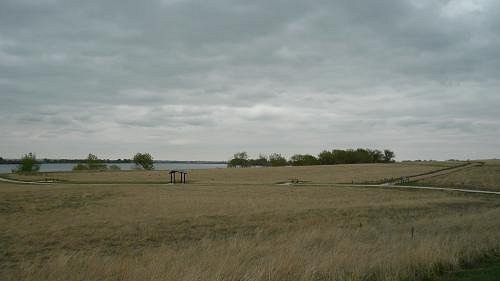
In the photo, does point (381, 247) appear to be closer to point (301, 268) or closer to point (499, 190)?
point (301, 268)

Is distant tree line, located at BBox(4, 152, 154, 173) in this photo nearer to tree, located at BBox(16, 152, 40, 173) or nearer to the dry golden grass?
tree, located at BBox(16, 152, 40, 173)

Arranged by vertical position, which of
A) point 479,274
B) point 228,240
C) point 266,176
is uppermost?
point 266,176

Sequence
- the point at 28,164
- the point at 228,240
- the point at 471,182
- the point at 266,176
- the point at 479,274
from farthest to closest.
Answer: the point at 28,164 → the point at 266,176 → the point at 471,182 → the point at 228,240 → the point at 479,274

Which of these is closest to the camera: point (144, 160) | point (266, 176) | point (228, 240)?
point (228, 240)

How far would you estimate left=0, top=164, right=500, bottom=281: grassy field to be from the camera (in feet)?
33.4

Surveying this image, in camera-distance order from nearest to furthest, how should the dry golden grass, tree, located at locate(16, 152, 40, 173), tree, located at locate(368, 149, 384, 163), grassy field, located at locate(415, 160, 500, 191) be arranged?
grassy field, located at locate(415, 160, 500, 191)
the dry golden grass
tree, located at locate(16, 152, 40, 173)
tree, located at locate(368, 149, 384, 163)

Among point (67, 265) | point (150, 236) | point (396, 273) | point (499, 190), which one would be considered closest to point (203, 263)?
point (67, 265)

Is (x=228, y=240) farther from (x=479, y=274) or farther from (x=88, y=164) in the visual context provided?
(x=88, y=164)

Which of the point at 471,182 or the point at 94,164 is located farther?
the point at 94,164

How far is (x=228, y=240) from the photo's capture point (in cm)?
1905

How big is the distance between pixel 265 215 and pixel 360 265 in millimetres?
21443

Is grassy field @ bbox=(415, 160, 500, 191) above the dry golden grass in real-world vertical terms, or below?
below

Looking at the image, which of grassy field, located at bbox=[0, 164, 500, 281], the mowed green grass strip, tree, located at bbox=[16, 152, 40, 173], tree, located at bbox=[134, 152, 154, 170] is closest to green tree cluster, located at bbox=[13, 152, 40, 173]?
tree, located at bbox=[16, 152, 40, 173]

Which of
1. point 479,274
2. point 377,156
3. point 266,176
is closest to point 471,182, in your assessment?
→ point 266,176
